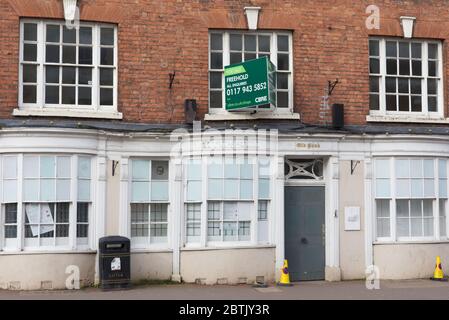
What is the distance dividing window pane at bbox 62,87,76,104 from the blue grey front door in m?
5.24

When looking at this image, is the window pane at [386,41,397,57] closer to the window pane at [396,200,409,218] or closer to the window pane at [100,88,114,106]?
the window pane at [396,200,409,218]

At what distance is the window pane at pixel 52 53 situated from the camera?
556 inches

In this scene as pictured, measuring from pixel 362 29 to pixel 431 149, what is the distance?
10.7 feet

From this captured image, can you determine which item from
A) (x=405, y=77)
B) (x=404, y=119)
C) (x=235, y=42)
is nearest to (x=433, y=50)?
(x=405, y=77)

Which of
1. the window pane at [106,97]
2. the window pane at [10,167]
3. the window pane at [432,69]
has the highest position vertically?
the window pane at [432,69]

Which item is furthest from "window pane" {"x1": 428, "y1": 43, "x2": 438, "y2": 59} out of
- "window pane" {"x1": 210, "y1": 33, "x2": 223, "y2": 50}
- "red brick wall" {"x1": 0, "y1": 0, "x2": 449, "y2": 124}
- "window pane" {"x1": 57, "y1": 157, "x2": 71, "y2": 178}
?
"window pane" {"x1": 57, "y1": 157, "x2": 71, "y2": 178}

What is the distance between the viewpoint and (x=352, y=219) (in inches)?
585

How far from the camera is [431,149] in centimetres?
1505

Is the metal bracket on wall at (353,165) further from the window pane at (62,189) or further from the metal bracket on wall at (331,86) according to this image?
the window pane at (62,189)

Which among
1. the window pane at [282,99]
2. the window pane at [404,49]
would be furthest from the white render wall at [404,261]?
the window pane at [404,49]

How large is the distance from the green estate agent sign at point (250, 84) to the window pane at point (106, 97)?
8.49ft

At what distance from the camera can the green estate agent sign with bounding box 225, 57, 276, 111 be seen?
14.0 metres

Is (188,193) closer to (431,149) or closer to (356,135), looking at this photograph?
(356,135)

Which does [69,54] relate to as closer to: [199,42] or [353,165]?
[199,42]
